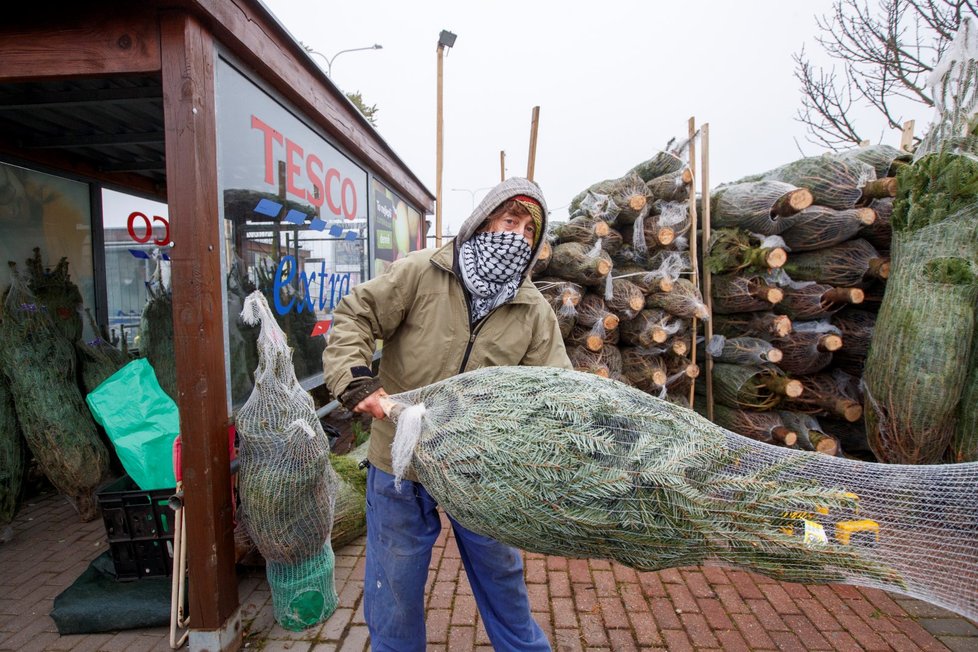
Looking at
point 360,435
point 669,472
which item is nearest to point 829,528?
point 669,472

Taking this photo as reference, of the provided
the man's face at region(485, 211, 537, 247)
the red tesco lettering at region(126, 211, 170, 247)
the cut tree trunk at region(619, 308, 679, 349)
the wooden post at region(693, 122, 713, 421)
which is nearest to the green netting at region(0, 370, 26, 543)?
the red tesco lettering at region(126, 211, 170, 247)

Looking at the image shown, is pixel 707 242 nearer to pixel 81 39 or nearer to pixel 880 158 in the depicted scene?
pixel 880 158

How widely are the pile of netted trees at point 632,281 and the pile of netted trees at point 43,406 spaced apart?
3.90 m

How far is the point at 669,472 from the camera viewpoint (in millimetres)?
1137

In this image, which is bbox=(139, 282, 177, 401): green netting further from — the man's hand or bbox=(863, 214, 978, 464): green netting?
bbox=(863, 214, 978, 464): green netting

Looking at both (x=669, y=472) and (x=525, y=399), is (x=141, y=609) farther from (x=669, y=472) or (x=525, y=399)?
(x=669, y=472)

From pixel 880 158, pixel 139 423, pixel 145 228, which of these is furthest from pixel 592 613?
pixel 145 228

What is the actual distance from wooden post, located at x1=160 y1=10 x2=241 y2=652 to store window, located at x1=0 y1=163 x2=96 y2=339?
279 centimetres

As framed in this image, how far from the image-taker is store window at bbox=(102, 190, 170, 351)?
4.72 m

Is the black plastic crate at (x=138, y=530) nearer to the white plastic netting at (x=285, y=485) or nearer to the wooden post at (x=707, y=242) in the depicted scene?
the white plastic netting at (x=285, y=485)

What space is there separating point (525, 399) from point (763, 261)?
13.6 feet

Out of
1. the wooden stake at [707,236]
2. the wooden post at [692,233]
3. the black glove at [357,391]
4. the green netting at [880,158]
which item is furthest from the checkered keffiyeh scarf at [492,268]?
the green netting at [880,158]

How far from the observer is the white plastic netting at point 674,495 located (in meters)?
1.14

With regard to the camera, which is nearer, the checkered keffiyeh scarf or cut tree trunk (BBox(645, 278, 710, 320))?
the checkered keffiyeh scarf
